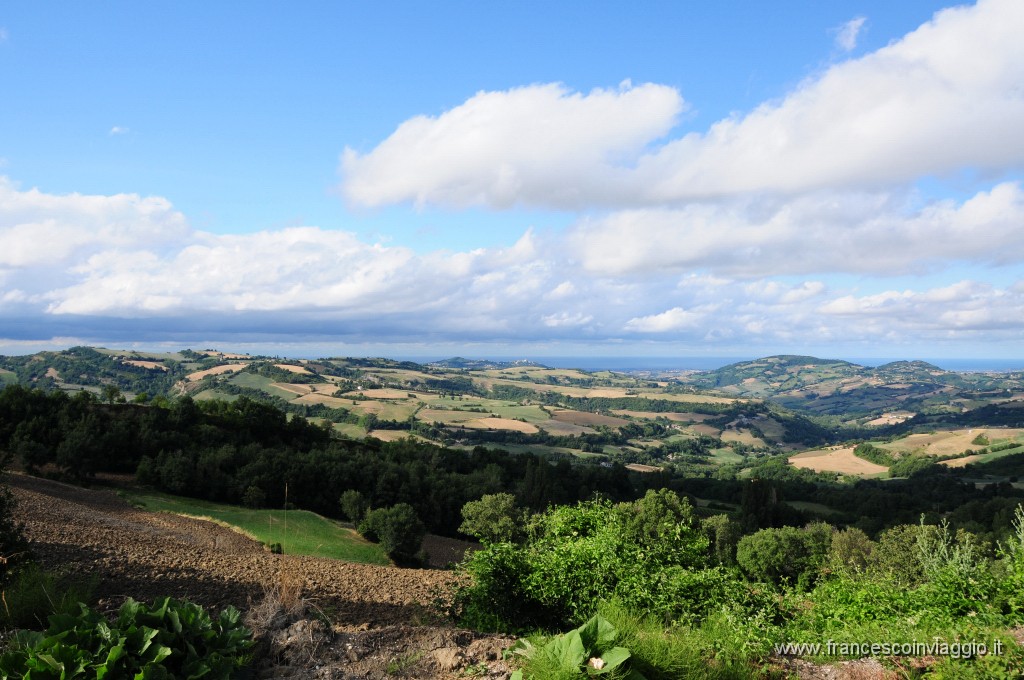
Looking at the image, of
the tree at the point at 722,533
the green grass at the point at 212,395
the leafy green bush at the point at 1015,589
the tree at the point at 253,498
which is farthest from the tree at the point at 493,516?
the green grass at the point at 212,395

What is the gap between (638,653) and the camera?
5934mm

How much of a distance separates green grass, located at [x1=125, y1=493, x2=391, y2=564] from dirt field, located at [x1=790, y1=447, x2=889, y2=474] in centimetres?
11053

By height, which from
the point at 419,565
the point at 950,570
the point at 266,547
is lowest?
the point at 419,565

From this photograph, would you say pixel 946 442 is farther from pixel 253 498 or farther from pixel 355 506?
pixel 253 498

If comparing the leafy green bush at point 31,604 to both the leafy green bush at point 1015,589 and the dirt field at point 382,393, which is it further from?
the dirt field at point 382,393

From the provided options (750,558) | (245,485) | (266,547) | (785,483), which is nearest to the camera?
(266,547)

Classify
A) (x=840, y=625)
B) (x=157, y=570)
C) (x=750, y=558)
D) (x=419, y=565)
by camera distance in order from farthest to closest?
(x=750, y=558)
(x=419, y=565)
(x=157, y=570)
(x=840, y=625)

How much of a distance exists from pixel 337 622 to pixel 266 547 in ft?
54.9

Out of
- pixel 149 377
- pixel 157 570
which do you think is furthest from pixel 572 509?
pixel 149 377

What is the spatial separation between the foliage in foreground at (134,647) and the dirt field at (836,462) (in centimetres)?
13020

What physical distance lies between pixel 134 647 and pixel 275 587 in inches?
117

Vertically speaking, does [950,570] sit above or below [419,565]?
above

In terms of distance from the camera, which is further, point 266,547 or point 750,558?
point 750,558

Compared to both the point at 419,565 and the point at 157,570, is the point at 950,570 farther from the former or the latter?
the point at 419,565
